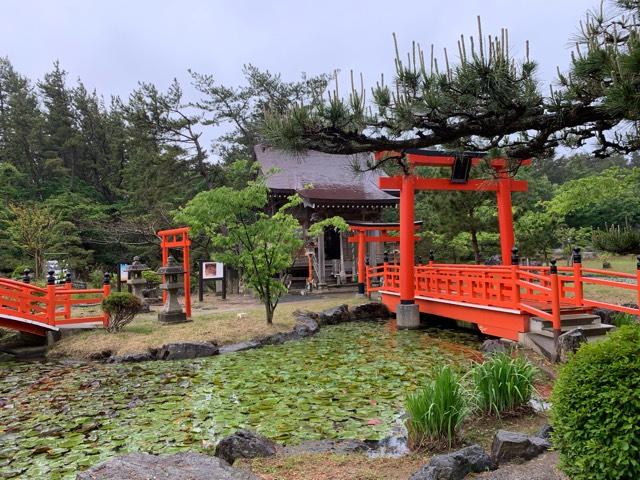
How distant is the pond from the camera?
172 inches

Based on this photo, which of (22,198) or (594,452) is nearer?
(594,452)

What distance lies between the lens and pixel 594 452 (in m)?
2.20

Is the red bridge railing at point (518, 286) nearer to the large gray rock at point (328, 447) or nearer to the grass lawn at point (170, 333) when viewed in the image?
the grass lawn at point (170, 333)

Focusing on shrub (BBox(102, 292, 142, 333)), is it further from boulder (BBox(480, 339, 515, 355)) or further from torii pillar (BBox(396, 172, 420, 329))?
boulder (BBox(480, 339, 515, 355))

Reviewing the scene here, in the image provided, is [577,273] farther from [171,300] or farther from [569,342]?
[171,300]

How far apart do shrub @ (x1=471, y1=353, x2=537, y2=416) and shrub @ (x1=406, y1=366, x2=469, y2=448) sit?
56 centimetres

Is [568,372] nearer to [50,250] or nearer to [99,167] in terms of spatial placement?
[50,250]

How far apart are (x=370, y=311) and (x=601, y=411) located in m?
10.6

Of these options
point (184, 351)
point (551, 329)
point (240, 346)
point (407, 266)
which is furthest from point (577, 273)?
point (184, 351)

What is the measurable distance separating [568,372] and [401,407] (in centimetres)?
302

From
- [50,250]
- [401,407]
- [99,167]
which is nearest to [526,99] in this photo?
[401,407]

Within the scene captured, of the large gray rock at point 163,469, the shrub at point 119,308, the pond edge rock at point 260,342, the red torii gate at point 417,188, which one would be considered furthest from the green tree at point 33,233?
the large gray rock at point 163,469

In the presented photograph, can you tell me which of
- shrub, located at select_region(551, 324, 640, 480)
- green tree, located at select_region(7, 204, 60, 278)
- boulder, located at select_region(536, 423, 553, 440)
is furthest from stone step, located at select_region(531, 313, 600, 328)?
green tree, located at select_region(7, 204, 60, 278)

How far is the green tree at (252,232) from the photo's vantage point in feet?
31.5
